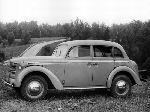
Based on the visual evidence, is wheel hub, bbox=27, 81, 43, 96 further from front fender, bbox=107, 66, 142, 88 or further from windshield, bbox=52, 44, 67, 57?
front fender, bbox=107, 66, 142, 88

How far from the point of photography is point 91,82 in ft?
29.1

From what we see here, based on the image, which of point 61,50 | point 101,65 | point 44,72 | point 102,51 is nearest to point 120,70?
point 101,65

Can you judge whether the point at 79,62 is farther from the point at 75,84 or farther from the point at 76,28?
the point at 76,28

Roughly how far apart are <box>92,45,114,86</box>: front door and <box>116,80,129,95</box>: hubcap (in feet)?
1.53

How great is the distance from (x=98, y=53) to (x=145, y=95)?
2097 millimetres

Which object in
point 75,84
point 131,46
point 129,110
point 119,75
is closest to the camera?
point 129,110

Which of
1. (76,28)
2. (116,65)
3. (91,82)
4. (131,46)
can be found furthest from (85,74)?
(76,28)

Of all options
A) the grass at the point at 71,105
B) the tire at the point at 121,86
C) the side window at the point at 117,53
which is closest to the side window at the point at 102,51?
the side window at the point at 117,53

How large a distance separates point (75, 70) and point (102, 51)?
120 centimetres

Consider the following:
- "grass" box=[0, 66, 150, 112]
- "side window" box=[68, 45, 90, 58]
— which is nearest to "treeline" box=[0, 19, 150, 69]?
"side window" box=[68, 45, 90, 58]

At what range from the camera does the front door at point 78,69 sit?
8.62m

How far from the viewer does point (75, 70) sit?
8.69m

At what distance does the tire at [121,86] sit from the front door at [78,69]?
837 millimetres

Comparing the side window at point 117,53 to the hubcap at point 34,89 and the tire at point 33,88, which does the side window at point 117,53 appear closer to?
the tire at point 33,88
